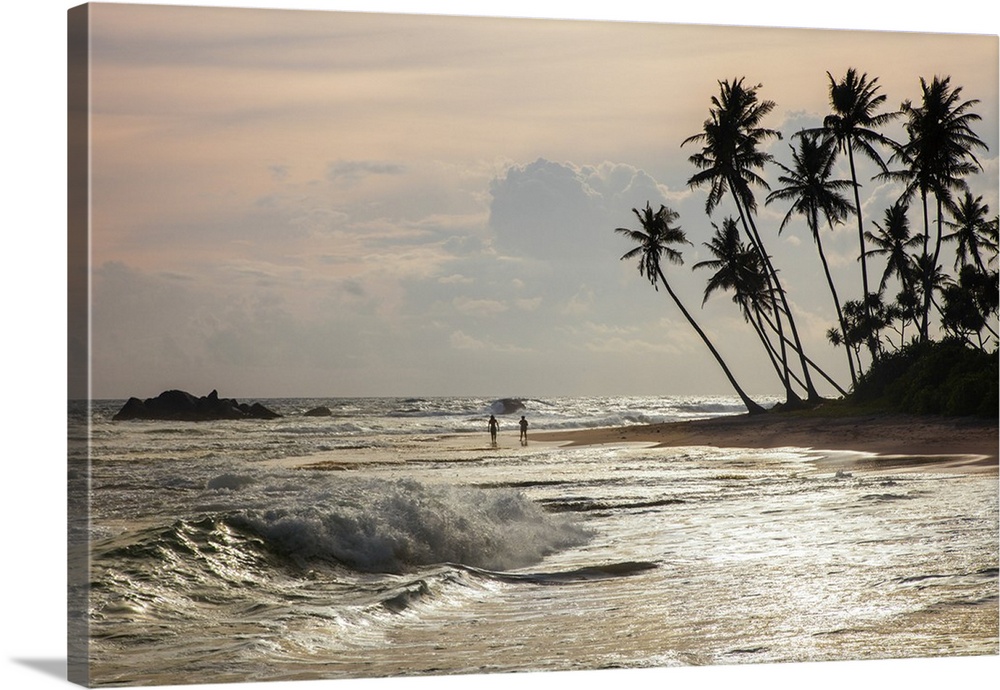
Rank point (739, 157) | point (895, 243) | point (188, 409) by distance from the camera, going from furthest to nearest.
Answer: point (895, 243)
point (739, 157)
point (188, 409)

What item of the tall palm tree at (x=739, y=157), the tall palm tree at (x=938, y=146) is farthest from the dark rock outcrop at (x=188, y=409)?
the tall palm tree at (x=938, y=146)

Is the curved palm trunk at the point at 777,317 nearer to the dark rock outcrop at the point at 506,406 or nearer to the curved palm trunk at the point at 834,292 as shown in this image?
the curved palm trunk at the point at 834,292

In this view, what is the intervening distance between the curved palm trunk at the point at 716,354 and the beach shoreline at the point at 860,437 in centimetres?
7

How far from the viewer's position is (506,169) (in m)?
7.86

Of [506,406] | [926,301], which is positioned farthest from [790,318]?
[506,406]

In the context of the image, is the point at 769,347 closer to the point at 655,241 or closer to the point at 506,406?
the point at 655,241

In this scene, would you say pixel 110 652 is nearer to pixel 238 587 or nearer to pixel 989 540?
pixel 238 587

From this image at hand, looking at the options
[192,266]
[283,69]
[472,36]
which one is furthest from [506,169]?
[192,266]

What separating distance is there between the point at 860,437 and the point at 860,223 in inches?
50.8

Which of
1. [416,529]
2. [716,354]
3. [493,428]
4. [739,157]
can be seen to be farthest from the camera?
[716,354]

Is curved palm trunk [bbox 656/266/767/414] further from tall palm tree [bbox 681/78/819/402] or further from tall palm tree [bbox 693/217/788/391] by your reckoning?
tall palm tree [bbox 681/78/819/402]

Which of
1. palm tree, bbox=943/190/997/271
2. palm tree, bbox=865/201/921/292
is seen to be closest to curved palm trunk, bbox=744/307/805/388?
palm tree, bbox=865/201/921/292

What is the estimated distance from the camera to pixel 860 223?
851 cm

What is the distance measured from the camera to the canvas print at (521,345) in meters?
7.04
